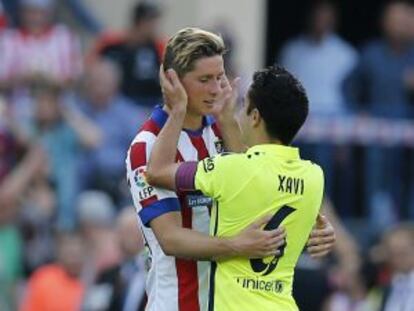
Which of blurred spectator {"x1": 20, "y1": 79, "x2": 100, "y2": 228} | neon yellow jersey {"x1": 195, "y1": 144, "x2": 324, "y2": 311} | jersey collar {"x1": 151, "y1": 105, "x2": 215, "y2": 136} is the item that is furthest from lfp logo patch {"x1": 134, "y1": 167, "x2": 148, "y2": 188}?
blurred spectator {"x1": 20, "y1": 79, "x2": 100, "y2": 228}

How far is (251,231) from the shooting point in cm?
840

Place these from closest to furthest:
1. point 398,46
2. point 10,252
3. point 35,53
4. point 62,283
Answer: point 62,283 < point 10,252 < point 35,53 < point 398,46

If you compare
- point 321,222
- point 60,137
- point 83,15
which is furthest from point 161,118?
point 83,15

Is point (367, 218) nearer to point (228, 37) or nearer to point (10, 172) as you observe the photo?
point (228, 37)

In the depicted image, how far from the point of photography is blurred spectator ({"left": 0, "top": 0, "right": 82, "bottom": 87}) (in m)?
15.8

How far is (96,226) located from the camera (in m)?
14.9

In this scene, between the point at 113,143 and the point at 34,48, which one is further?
the point at 34,48

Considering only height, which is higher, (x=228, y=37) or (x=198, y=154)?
(x=198, y=154)

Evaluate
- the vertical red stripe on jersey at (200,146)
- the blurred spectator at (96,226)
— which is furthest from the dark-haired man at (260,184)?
the blurred spectator at (96,226)

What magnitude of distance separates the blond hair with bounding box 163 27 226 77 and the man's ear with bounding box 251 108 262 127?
40 cm

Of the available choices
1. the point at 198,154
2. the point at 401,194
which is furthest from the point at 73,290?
the point at 198,154

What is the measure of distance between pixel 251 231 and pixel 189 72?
835 mm

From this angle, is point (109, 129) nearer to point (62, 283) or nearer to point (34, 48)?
point (34, 48)

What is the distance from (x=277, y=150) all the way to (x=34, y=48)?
7750mm
